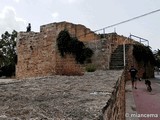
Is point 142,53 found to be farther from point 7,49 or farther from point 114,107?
point 7,49

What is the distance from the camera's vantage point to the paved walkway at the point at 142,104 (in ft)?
35.1

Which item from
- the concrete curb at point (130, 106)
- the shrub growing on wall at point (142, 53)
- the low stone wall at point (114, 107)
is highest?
the shrub growing on wall at point (142, 53)

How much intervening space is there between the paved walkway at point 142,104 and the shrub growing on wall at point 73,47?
3978 millimetres

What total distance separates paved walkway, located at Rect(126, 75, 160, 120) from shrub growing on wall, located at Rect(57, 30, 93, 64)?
3978 mm

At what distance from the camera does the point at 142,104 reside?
42.5ft

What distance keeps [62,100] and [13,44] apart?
3920 centimetres

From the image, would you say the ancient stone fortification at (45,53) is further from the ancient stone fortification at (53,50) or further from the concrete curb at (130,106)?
the concrete curb at (130,106)

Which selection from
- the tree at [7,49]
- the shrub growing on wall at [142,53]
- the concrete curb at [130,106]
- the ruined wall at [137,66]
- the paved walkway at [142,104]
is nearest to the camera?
A: the concrete curb at [130,106]

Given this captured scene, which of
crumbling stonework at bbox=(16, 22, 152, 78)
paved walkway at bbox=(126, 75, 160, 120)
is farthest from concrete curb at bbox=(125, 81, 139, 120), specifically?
crumbling stonework at bbox=(16, 22, 152, 78)

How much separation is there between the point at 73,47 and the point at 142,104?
7.59 metres

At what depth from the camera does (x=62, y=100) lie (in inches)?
105

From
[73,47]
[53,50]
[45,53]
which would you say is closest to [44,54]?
[45,53]

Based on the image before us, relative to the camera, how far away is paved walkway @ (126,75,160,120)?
10703 millimetres

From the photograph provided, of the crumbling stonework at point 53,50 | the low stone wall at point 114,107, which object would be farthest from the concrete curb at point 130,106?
the low stone wall at point 114,107
